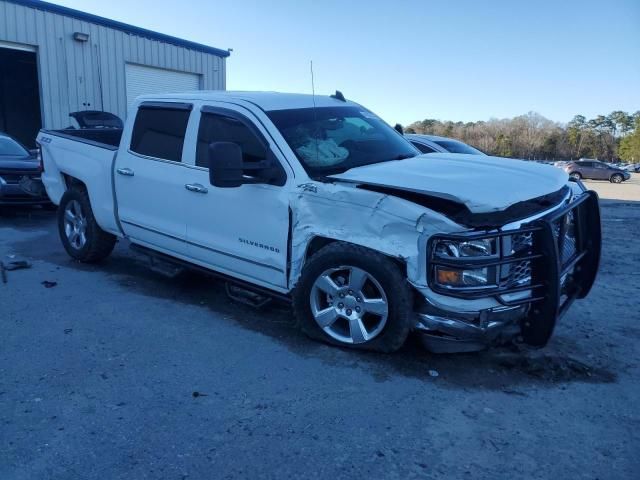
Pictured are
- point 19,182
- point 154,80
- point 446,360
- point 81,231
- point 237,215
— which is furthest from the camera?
point 154,80

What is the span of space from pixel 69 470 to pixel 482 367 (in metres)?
2.76

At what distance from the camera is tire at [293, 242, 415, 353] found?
146 inches

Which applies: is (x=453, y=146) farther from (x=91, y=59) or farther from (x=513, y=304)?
(x=91, y=59)

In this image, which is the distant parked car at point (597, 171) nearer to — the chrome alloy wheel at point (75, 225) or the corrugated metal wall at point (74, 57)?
the corrugated metal wall at point (74, 57)

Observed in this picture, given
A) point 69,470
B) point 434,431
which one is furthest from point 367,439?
point 69,470

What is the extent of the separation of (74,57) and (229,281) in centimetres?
1296

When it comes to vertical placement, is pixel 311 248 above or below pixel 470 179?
below

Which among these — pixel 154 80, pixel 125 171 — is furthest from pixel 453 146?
pixel 154 80

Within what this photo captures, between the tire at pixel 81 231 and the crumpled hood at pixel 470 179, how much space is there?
11.7 feet

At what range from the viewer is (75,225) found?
6.57 meters

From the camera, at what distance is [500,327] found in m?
3.62

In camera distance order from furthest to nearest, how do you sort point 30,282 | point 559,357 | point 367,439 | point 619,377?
point 30,282
point 559,357
point 619,377
point 367,439

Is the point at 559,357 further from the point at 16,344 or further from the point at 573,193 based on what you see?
the point at 16,344

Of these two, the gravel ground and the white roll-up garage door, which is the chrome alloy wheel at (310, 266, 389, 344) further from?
the white roll-up garage door
